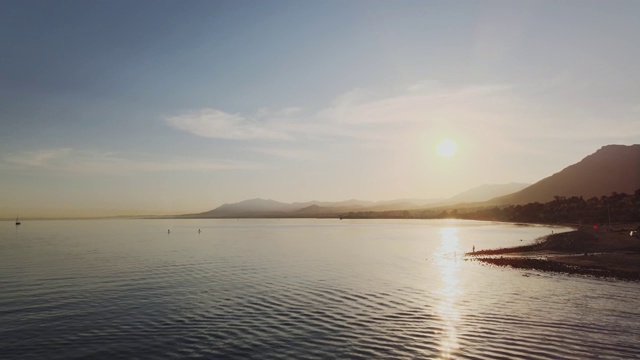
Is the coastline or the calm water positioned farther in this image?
the coastline

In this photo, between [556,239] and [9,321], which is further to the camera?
[556,239]

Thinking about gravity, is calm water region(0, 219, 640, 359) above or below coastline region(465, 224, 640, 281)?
below

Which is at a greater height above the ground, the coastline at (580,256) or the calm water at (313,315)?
the coastline at (580,256)

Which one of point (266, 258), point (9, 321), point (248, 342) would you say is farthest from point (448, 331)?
point (266, 258)

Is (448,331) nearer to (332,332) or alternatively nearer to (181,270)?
(332,332)

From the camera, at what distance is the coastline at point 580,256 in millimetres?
63312

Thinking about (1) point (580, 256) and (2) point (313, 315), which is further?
(1) point (580, 256)

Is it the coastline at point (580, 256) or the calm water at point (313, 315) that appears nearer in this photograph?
the calm water at point (313, 315)

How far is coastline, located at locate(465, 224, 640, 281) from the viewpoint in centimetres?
6331

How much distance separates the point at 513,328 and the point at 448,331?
18.3ft

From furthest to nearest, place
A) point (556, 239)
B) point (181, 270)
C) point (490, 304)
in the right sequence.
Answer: point (556, 239) < point (181, 270) < point (490, 304)

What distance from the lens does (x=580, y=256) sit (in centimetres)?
7994

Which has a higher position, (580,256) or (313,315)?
(580,256)

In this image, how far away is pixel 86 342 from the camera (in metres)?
29.2
